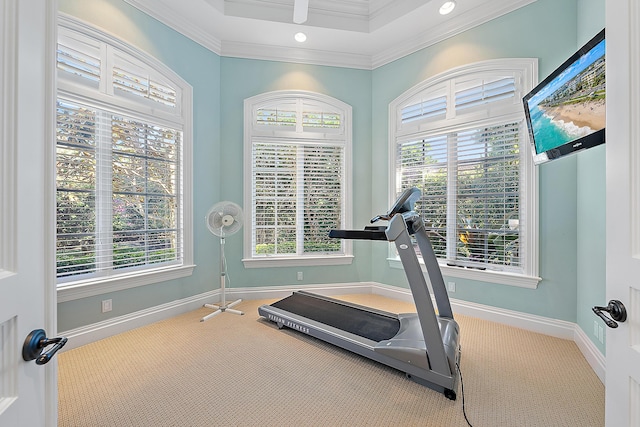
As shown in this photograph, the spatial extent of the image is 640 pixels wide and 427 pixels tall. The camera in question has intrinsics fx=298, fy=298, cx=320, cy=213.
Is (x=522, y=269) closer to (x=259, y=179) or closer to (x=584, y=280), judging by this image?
(x=584, y=280)

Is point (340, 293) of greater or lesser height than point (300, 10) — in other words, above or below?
below

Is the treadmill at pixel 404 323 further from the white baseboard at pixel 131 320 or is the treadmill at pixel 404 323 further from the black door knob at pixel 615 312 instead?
the black door knob at pixel 615 312

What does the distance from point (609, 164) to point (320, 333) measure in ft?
7.61

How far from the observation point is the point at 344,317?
115 inches

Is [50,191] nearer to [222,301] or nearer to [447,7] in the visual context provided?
[222,301]

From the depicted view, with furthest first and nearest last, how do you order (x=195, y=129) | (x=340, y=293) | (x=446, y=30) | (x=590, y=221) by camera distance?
1. (x=340, y=293)
2. (x=195, y=129)
3. (x=446, y=30)
4. (x=590, y=221)

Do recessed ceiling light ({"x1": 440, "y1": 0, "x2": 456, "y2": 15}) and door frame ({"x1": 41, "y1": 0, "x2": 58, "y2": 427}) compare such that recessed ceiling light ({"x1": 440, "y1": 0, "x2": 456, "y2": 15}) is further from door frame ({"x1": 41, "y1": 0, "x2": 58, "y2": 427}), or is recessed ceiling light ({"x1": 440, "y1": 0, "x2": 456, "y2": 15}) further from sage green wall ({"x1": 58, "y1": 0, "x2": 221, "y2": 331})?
door frame ({"x1": 41, "y1": 0, "x2": 58, "y2": 427})

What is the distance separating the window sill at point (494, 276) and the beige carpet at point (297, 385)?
48 centimetres

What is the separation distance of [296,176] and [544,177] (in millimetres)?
2765

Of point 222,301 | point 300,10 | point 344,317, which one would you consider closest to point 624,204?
point 344,317

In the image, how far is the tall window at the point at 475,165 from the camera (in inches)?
119

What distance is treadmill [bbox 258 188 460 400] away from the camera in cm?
200

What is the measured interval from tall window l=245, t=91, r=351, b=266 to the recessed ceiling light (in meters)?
1.52

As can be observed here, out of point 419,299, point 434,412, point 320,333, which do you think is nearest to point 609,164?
point 419,299
